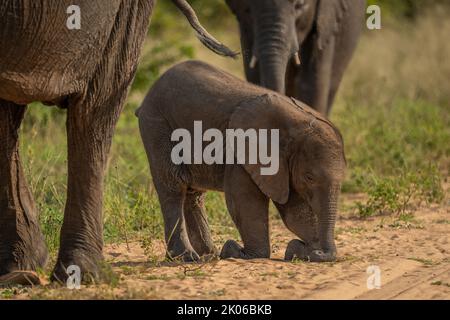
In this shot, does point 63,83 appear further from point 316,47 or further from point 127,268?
point 316,47

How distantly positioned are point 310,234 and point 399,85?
856 centimetres

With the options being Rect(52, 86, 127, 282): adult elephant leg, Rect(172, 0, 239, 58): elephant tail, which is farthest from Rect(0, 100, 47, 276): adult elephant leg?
Rect(172, 0, 239, 58): elephant tail

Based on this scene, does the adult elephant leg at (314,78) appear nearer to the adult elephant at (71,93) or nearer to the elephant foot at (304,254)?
the elephant foot at (304,254)

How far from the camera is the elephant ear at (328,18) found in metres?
9.54

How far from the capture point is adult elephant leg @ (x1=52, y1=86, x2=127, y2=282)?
5840 millimetres

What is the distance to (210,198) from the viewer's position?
858cm

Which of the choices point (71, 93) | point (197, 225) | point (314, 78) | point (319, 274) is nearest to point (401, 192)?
point (314, 78)

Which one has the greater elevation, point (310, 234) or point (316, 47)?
point (316, 47)

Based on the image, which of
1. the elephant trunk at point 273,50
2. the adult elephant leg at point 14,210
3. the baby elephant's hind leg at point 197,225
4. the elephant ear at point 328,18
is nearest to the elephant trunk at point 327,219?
the baby elephant's hind leg at point 197,225

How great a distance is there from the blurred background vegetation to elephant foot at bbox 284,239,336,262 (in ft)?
2.68

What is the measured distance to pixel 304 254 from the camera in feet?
21.6

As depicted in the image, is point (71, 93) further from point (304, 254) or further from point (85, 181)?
point (304, 254)

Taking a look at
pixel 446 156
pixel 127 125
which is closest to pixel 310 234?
pixel 446 156

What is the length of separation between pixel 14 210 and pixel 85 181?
1.52ft
